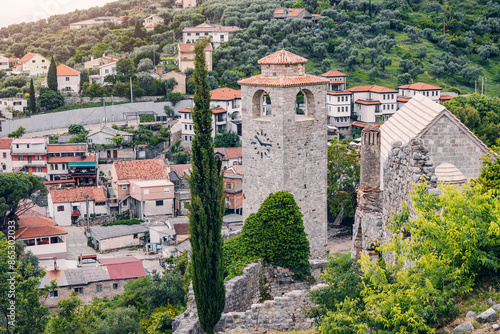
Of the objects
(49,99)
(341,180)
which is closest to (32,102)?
(49,99)

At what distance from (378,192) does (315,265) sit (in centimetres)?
431

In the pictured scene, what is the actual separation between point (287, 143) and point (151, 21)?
362 feet

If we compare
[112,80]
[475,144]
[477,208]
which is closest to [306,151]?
[475,144]

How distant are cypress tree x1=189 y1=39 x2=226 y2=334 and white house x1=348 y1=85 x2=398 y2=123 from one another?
64.5 metres

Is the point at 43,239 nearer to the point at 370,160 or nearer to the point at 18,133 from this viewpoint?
the point at 18,133

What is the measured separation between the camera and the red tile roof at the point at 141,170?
60.9 meters

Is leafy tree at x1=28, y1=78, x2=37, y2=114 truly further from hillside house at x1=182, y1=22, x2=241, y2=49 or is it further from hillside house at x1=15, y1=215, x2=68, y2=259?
hillside house at x1=15, y1=215, x2=68, y2=259

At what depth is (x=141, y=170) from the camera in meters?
62.1

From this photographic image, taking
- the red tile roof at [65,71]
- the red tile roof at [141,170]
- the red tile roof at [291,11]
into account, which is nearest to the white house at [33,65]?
the red tile roof at [65,71]

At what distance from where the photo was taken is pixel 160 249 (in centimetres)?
4866

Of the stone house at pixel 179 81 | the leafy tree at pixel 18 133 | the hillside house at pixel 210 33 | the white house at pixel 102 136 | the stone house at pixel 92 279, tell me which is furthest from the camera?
the hillside house at pixel 210 33

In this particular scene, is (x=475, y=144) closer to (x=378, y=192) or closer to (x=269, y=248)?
(x=378, y=192)

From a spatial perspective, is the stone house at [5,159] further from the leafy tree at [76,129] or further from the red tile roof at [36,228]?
the red tile roof at [36,228]

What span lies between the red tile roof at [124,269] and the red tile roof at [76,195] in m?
17.6
